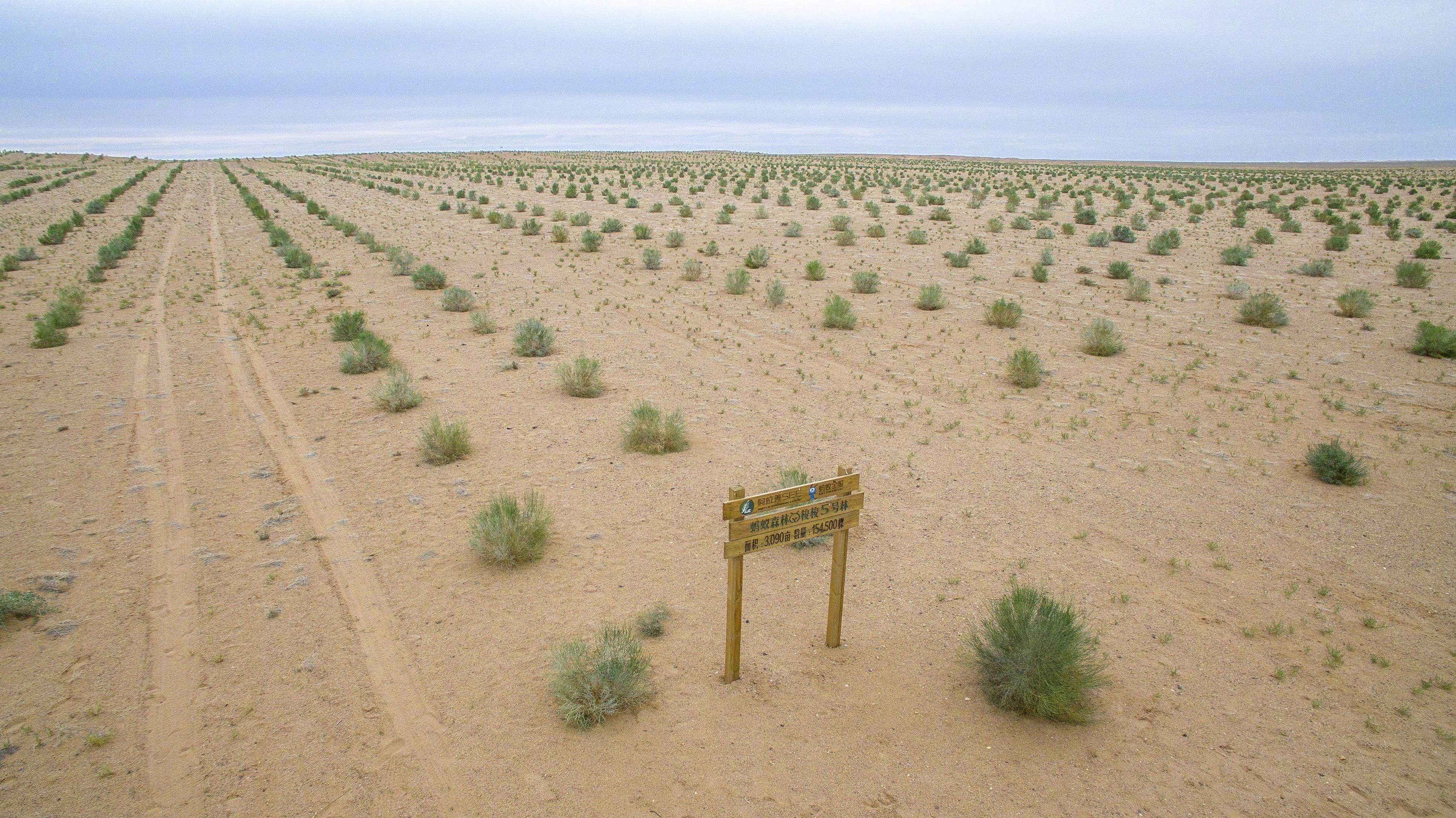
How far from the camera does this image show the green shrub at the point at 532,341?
1383cm

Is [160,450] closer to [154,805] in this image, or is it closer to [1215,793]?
[154,805]

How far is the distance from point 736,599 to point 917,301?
14.0 m

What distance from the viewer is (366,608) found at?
6191mm

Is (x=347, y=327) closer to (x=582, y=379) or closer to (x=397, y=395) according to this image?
(x=397, y=395)

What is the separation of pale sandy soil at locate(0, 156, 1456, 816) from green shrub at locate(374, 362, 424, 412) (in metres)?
0.22

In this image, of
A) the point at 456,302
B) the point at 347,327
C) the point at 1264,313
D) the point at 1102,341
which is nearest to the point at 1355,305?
the point at 1264,313

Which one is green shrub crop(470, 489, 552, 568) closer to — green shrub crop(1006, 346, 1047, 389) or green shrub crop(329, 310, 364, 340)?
green shrub crop(1006, 346, 1047, 389)

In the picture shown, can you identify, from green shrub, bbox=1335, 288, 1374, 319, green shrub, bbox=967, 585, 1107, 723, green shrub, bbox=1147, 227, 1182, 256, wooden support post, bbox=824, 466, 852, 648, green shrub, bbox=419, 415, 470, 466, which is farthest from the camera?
green shrub, bbox=1147, 227, 1182, 256

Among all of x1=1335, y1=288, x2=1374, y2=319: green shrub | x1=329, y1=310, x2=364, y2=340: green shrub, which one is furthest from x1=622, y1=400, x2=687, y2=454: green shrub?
x1=1335, y1=288, x2=1374, y2=319: green shrub

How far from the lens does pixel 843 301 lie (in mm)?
15656

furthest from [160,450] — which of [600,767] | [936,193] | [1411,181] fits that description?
[1411,181]

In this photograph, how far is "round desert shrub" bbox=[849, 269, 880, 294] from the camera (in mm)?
18688

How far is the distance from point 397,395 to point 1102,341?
11748 millimetres

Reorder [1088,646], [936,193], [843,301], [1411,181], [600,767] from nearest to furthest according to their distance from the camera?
1. [600,767]
2. [1088,646]
3. [843,301]
4. [936,193]
5. [1411,181]
